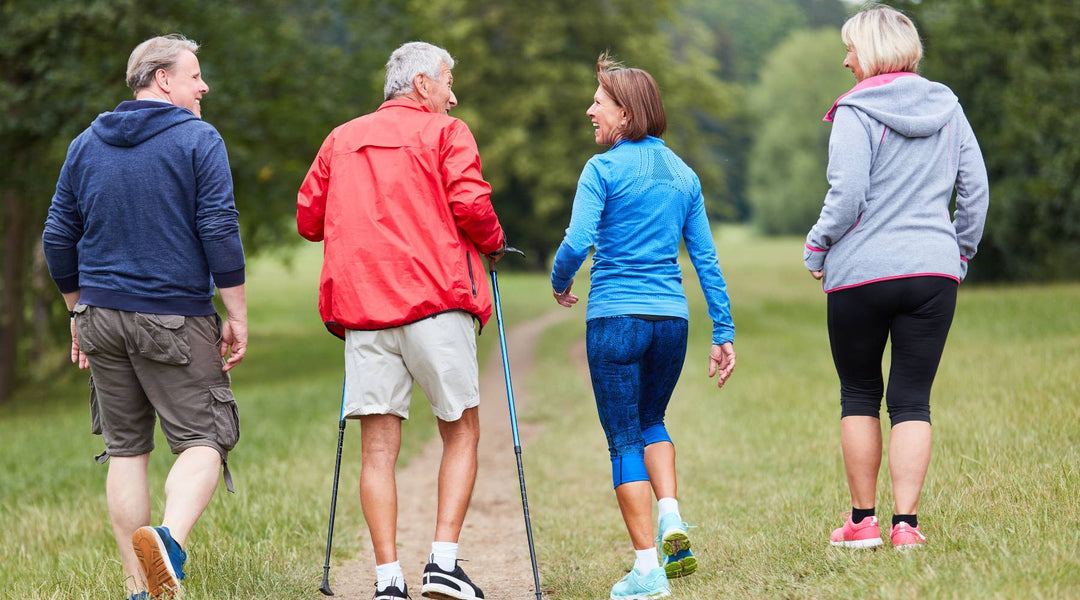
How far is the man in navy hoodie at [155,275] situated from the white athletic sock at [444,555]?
931 mm

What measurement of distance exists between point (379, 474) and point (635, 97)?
5.85ft

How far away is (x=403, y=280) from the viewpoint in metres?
4.03

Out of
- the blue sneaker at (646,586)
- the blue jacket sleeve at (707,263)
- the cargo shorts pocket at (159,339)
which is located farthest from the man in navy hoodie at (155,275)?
the blue jacket sleeve at (707,263)

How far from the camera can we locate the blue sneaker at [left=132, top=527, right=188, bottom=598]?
3818mm

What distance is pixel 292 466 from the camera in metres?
7.81

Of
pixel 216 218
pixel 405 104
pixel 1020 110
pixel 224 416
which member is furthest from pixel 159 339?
pixel 1020 110

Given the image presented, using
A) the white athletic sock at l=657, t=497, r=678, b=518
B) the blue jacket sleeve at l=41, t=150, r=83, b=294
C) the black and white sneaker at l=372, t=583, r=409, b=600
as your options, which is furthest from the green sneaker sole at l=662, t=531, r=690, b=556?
the blue jacket sleeve at l=41, t=150, r=83, b=294

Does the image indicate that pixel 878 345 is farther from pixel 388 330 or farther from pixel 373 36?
pixel 373 36

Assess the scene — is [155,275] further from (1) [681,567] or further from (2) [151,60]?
(1) [681,567]

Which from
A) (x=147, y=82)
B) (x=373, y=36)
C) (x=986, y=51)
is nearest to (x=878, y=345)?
(x=147, y=82)

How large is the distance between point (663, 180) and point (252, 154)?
507 inches

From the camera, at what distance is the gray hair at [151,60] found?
13.7 feet

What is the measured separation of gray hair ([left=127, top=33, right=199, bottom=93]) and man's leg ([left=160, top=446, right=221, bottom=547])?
4.76 ft

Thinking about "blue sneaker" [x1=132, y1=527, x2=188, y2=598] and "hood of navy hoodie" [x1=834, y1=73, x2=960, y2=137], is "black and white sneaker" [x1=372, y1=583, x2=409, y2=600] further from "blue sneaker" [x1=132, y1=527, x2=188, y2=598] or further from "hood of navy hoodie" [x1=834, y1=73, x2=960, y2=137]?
"hood of navy hoodie" [x1=834, y1=73, x2=960, y2=137]
